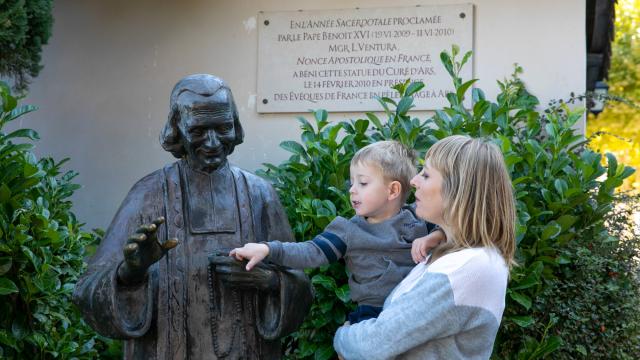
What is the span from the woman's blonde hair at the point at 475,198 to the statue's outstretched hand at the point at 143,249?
3.01 ft

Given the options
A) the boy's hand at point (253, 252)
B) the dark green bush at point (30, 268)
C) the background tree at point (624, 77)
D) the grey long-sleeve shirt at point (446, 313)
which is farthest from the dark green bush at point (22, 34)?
the background tree at point (624, 77)

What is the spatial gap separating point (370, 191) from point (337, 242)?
22 cm

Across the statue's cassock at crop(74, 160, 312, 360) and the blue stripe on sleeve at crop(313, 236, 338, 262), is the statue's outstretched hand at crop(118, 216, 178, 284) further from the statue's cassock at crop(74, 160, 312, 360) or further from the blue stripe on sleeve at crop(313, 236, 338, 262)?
the blue stripe on sleeve at crop(313, 236, 338, 262)

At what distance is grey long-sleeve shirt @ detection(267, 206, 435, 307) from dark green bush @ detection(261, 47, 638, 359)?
151 centimetres

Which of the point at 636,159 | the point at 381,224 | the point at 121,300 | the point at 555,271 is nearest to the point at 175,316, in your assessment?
the point at 121,300

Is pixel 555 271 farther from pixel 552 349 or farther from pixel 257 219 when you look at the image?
pixel 257 219

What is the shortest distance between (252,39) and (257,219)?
3.40 meters

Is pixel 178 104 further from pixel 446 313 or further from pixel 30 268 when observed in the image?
pixel 30 268

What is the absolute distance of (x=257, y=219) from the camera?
3.98 metres

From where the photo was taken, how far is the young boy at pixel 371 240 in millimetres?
3650

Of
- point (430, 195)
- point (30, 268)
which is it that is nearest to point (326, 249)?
point (430, 195)

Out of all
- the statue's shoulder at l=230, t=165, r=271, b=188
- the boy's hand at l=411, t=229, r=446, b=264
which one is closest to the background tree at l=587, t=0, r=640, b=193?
the statue's shoulder at l=230, t=165, r=271, b=188

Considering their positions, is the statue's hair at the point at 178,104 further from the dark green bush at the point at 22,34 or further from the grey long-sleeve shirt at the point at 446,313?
the dark green bush at the point at 22,34

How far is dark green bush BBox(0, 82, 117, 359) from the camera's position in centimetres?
527
